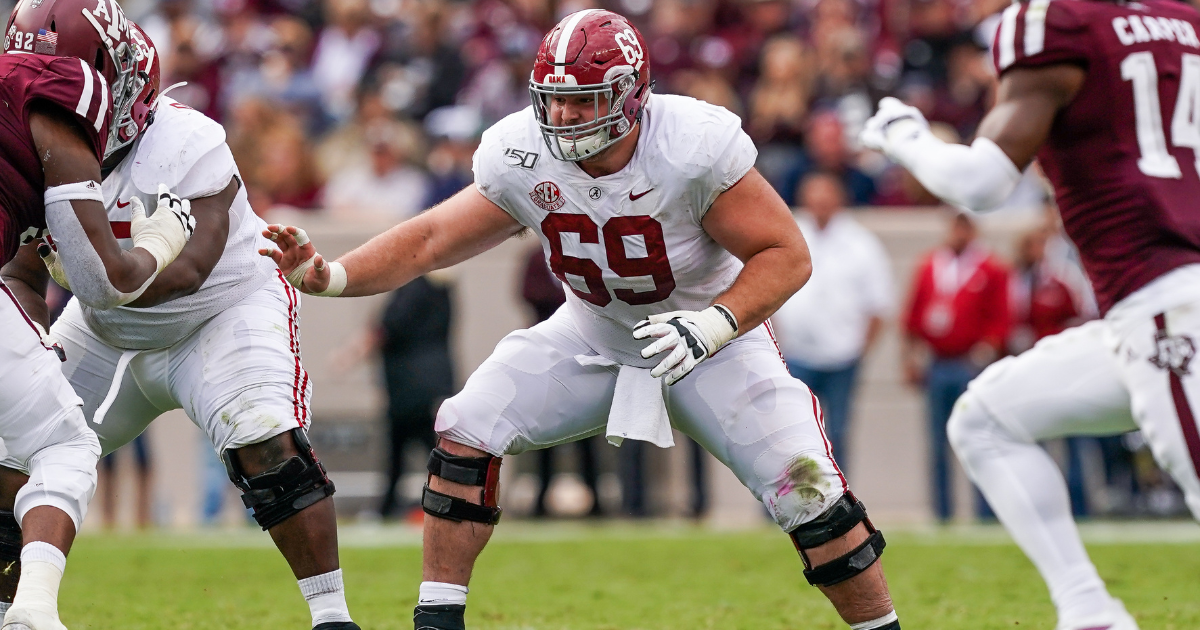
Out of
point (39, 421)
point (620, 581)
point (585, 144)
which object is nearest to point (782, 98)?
point (620, 581)

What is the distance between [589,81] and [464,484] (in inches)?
49.1

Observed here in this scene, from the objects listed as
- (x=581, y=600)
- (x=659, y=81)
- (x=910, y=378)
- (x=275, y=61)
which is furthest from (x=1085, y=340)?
(x=275, y=61)

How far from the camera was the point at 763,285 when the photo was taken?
4180 millimetres

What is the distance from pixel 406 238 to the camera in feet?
14.9

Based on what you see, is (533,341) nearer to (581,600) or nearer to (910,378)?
(581,600)

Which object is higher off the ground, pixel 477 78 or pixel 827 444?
pixel 827 444

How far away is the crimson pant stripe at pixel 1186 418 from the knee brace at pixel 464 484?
6.33 feet

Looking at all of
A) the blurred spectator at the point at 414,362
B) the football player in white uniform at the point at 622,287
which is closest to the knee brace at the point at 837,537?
the football player in white uniform at the point at 622,287

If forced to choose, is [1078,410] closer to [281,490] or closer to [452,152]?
[281,490]

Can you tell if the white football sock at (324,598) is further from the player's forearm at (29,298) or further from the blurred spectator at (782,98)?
the blurred spectator at (782,98)

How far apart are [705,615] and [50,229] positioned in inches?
114

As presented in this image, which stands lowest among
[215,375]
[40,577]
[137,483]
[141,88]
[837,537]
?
[137,483]

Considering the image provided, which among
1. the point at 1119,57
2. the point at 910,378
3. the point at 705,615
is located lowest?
the point at 910,378

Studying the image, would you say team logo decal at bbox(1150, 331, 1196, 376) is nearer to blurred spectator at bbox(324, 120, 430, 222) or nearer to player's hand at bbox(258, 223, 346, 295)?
player's hand at bbox(258, 223, 346, 295)
